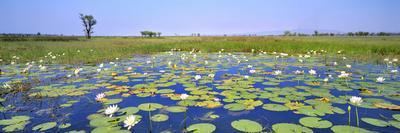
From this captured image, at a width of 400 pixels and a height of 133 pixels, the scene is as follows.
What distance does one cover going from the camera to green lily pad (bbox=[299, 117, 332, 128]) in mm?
3218

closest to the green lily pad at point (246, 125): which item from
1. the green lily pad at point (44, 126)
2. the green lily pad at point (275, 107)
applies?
the green lily pad at point (275, 107)

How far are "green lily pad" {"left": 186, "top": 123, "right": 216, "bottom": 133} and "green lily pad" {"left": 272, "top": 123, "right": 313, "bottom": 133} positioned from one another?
79 cm

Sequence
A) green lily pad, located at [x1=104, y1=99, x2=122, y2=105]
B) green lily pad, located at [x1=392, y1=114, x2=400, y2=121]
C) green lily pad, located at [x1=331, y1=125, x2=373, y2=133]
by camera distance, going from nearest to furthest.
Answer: green lily pad, located at [x1=331, y1=125, x2=373, y2=133], green lily pad, located at [x1=392, y1=114, x2=400, y2=121], green lily pad, located at [x1=104, y1=99, x2=122, y2=105]

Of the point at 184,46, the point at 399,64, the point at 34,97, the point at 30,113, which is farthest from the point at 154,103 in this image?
the point at 184,46

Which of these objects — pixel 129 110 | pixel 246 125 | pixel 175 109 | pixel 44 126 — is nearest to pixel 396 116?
pixel 246 125

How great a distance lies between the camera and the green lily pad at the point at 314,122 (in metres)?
3.22

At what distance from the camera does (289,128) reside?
3.12 metres

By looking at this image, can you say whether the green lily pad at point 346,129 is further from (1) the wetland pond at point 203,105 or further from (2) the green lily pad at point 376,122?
(2) the green lily pad at point 376,122

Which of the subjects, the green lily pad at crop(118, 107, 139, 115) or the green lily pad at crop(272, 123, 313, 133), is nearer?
the green lily pad at crop(272, 123, 313, 133)

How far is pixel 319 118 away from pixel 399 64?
8.24 m

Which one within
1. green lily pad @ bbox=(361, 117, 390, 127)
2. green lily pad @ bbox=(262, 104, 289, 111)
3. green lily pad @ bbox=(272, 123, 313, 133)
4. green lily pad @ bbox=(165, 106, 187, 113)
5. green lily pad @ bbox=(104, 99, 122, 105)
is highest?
green lily pad @ bbox=(104, 99, 122, 105)

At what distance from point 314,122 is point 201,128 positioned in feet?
4.97

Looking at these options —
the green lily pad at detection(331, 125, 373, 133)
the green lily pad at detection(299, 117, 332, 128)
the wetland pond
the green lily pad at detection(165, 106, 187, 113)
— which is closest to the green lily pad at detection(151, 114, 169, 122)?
the wetland pond

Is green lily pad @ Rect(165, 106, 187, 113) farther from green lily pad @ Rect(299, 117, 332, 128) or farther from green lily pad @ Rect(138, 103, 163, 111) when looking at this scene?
green lily pad @ Rect(299, 117, 332, 128)
